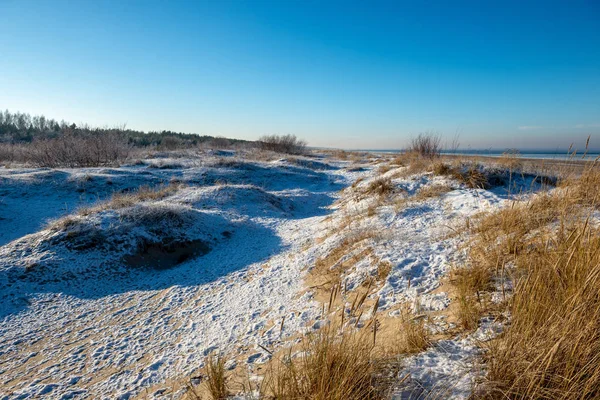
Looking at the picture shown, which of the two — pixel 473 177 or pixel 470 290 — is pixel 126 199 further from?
pixel 473 177

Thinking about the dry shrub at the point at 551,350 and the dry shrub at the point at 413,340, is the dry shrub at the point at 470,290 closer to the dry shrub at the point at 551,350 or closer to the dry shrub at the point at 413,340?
the dry shrub at the point at 413,340

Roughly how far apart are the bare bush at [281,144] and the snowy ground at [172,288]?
3219cm

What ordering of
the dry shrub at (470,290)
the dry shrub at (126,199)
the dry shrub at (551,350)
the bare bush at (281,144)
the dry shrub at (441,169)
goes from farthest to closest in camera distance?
1. the bare bush at (281,144)
2. the dry shrub at (441,169)
3. the dry shrub at (126,199)
4. the dry shrub at (470,290)
5. the dry shrub at (551,350)

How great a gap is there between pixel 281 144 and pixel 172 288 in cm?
3794

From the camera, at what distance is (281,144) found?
42375 millimetres

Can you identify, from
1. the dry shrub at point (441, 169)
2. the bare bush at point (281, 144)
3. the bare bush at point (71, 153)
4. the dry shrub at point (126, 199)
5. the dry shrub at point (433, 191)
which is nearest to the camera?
the dry shrub at point (433, 191)

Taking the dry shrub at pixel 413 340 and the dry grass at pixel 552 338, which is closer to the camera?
the dry grass at pixel 552 338

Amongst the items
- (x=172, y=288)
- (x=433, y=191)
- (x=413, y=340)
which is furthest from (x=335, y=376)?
(x=433, y=191)

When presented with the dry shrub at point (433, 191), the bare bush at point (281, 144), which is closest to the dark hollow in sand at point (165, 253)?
the dry shrub at point (433, 191)

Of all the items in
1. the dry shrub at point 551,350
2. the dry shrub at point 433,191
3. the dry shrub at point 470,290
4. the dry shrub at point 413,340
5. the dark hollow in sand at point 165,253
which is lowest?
the dark hollow in sand at point 165,253

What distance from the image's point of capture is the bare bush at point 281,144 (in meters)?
42.3

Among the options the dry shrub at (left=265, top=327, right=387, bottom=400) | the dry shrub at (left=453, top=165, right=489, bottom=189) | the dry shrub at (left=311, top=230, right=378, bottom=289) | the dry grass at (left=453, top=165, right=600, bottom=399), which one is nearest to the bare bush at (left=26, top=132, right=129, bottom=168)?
the dry shrub at (left=311, top=230, right=378, bottom=289)

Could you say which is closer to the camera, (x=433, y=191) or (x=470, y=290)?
(x=470, y=290)

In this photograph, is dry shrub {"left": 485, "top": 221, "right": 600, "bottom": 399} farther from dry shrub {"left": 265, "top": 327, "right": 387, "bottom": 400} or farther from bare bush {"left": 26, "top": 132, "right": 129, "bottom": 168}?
bare bush {"left": 26, "top": 132, "right": 129, "bottom": 168}
